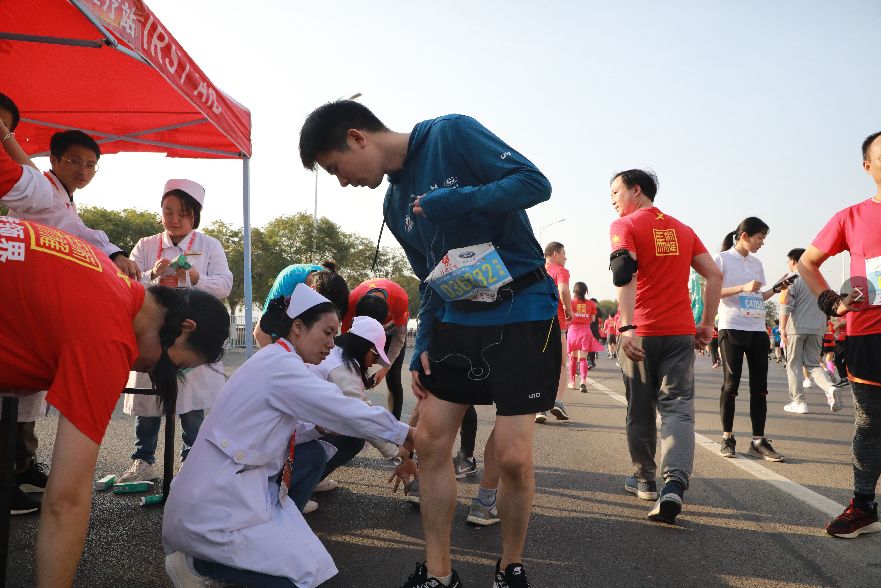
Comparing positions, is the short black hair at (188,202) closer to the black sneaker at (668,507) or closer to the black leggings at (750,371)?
the black sneaker at (668,507)

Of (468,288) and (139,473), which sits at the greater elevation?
(468,288)

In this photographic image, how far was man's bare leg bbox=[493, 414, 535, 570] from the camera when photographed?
2586 millimetres

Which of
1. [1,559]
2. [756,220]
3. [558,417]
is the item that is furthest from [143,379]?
[756,220]

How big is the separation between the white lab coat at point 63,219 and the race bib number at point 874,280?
3936mm

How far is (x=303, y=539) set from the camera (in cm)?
243

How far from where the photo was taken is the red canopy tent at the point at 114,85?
4473 millimetres

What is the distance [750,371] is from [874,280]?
2.46 metres

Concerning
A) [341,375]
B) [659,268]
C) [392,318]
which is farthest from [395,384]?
[659,268]

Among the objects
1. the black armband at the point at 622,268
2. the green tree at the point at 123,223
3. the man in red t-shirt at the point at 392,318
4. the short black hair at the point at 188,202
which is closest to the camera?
the black armband at the point at 622,268

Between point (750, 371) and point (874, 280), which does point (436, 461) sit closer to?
point (874, 280)

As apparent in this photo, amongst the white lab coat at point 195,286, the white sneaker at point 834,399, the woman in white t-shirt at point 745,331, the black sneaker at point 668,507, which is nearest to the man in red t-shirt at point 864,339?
the black sneaker at point 668,507

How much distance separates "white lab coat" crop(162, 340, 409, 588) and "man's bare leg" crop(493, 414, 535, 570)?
387mm

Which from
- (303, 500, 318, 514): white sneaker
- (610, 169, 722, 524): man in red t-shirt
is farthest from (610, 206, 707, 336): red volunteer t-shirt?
(303, 500, 318, 514): white sneaker

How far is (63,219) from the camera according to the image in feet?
11.6
